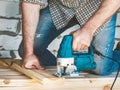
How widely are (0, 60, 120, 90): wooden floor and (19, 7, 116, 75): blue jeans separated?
22 cm

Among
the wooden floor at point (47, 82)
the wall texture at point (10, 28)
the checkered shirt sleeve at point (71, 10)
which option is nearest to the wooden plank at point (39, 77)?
the wooden floor at point (47, 82)

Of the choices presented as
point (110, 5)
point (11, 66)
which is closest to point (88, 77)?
point (110, 5)

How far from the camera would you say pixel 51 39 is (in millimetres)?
2311

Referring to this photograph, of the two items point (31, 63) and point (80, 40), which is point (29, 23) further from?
point (80, 40)

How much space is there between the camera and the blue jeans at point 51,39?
6.75ft

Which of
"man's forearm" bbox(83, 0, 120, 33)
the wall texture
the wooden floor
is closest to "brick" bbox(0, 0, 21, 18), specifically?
the wall texture

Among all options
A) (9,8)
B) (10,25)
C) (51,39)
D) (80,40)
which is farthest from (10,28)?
(80,40)

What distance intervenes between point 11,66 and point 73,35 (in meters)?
0.58

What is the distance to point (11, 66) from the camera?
6.68 feet

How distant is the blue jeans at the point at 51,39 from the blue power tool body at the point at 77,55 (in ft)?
0.50

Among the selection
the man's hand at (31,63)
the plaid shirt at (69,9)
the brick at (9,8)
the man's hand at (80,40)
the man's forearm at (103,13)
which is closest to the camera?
the man's hand at (80,40)

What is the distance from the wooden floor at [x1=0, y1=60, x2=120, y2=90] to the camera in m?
1.63

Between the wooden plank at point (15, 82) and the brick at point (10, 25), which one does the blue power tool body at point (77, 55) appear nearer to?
the wooden plank at point (15, 82)

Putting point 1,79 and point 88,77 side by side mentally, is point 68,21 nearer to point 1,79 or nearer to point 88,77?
point 88,77
